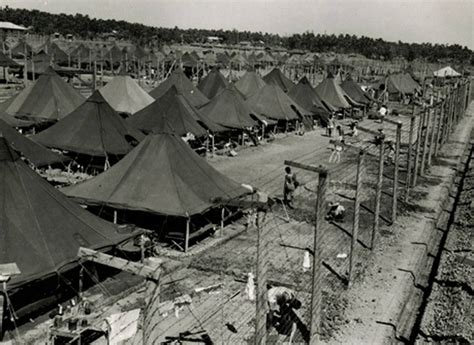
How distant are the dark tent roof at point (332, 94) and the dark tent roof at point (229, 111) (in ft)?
53.1

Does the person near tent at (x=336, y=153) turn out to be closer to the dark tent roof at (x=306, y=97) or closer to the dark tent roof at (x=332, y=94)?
the dark tent roof at (x=306, y=97)

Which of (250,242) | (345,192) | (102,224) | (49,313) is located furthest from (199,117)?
(49,313)

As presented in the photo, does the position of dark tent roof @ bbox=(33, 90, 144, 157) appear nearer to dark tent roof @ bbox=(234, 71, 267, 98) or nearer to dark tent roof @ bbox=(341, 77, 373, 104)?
dark tent roof @ bbox=(234, 71, 267, 98)

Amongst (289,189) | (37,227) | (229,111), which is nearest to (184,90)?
(229,111)

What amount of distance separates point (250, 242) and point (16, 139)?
9.89 m

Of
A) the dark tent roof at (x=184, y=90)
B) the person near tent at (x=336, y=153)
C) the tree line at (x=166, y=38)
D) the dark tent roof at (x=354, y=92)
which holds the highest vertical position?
the tree line at (x=166, y=38)

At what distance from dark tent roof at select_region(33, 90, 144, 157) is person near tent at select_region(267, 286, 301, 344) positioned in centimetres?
1362

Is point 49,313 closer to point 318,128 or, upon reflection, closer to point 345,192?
point 345,192

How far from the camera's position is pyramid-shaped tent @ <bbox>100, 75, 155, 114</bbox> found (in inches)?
1362

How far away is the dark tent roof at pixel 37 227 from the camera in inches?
463

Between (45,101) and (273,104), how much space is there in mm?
15861

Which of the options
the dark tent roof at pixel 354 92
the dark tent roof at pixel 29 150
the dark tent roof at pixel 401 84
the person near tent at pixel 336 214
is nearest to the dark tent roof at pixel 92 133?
the dark tent roof at pixel 29 150

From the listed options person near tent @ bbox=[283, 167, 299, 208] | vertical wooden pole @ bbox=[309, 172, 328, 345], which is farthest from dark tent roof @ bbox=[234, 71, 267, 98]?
vertical wooden pole @ bbox=[309, 172, 328, 345]

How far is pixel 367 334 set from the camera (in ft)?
38.8
